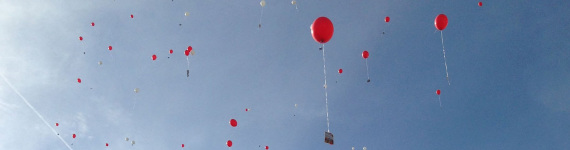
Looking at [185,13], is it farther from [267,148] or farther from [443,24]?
[443,24]

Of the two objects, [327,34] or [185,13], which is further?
[185,13]

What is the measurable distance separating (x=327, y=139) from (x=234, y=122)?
10.9ft

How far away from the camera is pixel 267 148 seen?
14.2 m

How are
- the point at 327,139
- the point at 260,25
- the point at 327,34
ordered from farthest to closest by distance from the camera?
1. the point at 260,25
2. the point at 327,139
3. the point at 327,34

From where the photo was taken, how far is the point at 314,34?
27.8ft

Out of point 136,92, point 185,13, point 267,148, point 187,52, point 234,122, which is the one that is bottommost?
point 267,148

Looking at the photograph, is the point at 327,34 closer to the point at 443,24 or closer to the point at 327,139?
the point at 327,139

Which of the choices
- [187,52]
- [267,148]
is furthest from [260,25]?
[267,148]

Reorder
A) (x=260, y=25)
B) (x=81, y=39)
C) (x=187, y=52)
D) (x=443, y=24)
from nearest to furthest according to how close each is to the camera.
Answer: (x=443, y=24) < (x=187, y=52) < (x=81, y=39) < (x=260, y=25)

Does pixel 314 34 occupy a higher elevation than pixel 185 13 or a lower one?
lower

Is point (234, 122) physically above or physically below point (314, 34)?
below

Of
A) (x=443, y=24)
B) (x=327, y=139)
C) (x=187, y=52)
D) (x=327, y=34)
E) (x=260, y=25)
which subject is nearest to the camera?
(x=327, y=34)

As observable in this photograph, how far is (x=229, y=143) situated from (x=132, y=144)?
4230 millimetres

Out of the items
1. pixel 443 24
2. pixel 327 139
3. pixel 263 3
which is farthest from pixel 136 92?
pixel 443 24
